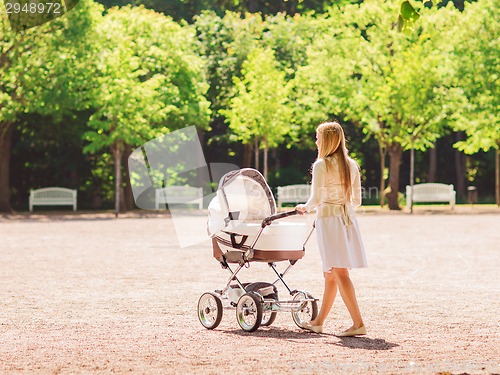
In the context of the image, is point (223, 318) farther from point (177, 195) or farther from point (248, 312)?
point (177, 195)

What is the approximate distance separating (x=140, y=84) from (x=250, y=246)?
3178cm

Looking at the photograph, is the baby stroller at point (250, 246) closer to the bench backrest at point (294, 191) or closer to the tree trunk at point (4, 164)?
the tree trunk at point (4, 164)

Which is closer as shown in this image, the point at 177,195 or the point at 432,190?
the point at 177,195

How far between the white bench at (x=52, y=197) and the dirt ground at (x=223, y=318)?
22.9 meters

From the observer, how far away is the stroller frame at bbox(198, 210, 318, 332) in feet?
31.0

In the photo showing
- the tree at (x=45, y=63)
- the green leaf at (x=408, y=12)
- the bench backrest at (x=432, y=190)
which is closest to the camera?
the green leaf at (x=408, y=12)

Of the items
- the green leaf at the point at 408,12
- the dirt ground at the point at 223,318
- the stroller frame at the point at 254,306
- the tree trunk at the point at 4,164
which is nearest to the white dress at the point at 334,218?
the stroller frame at the point at 254,306

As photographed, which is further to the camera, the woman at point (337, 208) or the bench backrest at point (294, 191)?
the bench backrest at point (294, 191)

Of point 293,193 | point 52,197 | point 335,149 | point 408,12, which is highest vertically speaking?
point 408,12

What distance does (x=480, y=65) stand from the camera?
43250 millimetres

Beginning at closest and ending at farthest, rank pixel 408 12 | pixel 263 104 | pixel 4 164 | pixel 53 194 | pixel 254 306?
pixel 408 12, pixel 254 306, pixel 4 164, pixel 53 194, pixel 263 104

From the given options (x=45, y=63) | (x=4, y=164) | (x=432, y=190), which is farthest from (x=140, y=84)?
(x=432, y=190)

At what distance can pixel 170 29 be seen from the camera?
152ft

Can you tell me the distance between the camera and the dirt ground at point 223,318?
7840 millimetres
